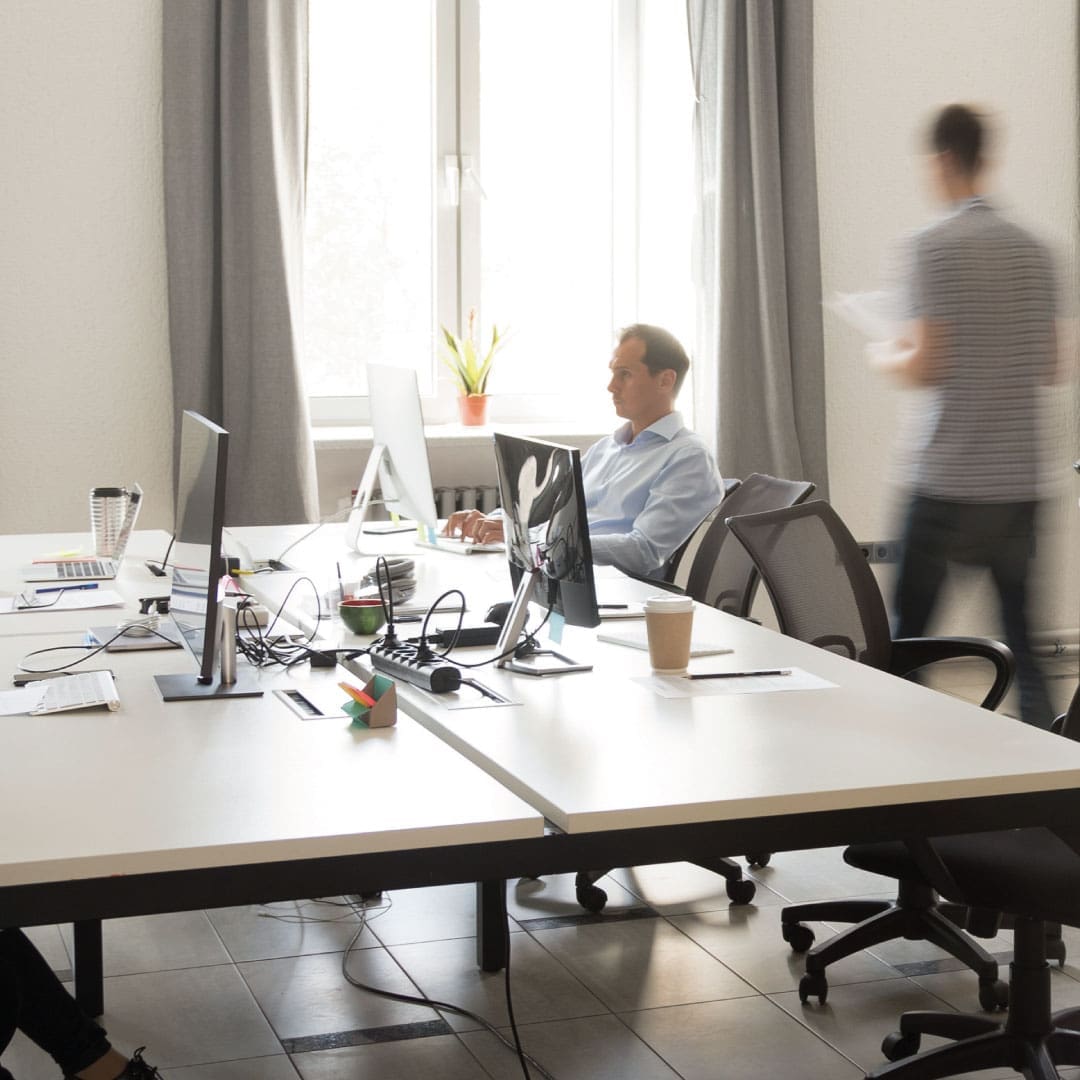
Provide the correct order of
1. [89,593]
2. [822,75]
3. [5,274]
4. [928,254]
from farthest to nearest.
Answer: [822,75], [5,274], [928,254], [89,593]

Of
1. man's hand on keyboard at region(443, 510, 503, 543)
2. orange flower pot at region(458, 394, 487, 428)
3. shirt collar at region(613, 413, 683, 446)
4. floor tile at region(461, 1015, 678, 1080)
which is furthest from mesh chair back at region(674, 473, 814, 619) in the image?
orange flower pot at region(458, 394, 487, 428)

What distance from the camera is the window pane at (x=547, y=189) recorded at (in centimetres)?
507

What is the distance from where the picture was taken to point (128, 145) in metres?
4.45

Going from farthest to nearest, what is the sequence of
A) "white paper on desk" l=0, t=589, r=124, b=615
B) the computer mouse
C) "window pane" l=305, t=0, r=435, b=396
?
"window pane" l=305, t=0, r=435, b=396 → "white paper on desk" l=0, t=589, r=124, b=615 → the computer mouse

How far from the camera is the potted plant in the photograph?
4906 mm

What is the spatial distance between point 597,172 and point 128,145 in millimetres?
1691

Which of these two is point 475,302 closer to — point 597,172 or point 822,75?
point 597,172

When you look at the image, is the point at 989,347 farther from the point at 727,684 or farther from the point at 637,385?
the point at 727,684

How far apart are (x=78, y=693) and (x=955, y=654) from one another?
1633mm

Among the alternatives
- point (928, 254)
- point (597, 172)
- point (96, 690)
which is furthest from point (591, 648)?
point (597, 172)

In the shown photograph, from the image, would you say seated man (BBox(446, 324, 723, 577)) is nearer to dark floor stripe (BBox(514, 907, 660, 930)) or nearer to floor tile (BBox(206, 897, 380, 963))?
dark floor stripe (BBox(514, 907, 660, 930))

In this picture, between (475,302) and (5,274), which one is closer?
(5,274)

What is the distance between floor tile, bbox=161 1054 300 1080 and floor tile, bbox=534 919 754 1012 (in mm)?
590

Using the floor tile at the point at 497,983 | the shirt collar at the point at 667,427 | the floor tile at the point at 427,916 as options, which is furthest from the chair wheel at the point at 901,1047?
the shirt collar at the point at 667,427
